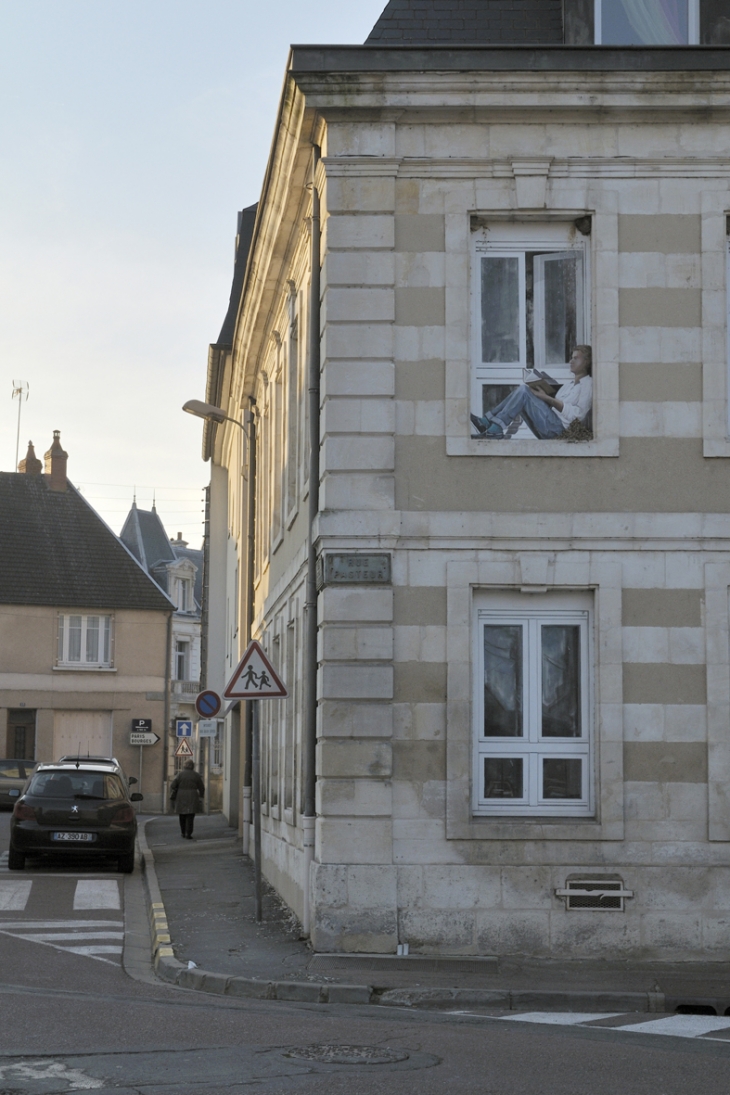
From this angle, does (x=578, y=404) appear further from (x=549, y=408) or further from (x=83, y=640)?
(x=83, y=640)

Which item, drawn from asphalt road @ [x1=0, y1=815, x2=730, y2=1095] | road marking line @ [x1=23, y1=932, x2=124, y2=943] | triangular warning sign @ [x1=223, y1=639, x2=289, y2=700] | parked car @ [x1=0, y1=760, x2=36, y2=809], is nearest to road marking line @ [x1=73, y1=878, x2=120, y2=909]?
road marking line @ [x1=23, y1=932, x2=124, y2=943]

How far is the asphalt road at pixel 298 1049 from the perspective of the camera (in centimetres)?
729

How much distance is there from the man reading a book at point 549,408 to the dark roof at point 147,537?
178 ft

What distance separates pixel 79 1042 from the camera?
838 cm

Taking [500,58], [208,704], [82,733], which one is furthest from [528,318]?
[82,733]

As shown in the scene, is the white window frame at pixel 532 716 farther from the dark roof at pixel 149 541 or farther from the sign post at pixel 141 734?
the dark roof at pixel 149 541

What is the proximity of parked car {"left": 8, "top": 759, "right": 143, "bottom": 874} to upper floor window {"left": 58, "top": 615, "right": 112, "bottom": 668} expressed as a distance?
2814 cm

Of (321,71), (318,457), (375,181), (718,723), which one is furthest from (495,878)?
(321,71)

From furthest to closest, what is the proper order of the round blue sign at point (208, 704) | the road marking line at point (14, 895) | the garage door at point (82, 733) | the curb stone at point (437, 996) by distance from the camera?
the garage door at point (82, 733), the round blue sign at point (208, 704), the road marking line at point (14, 895), the curb stone at point (437, 996)

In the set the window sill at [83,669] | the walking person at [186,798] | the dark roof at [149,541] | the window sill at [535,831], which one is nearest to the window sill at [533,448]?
the window sill at [535,831]

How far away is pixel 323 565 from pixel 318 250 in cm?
303

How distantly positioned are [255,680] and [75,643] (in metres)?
36.7

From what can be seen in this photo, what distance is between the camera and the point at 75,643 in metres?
50.5

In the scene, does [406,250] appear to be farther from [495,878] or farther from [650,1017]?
[650,1017]
